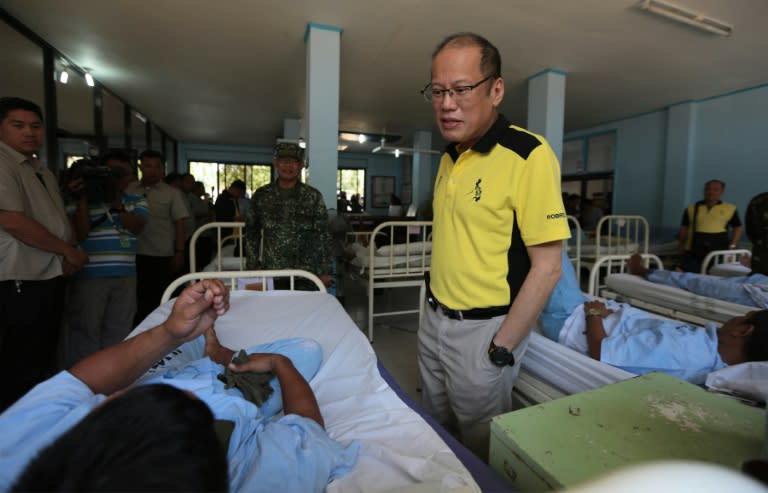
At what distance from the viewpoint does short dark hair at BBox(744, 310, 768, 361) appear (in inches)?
66.2

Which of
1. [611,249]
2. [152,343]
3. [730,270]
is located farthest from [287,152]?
[611,249]

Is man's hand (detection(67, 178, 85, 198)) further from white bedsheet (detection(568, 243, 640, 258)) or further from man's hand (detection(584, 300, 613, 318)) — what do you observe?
white bedsheet (detection(568, 243, 640, 258))

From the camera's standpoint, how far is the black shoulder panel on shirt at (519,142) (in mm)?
1146

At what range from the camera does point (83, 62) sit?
15.5ft

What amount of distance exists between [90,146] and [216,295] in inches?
202

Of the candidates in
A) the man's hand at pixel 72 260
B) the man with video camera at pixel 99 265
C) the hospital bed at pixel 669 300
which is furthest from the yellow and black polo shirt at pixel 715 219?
the man's hand at pixel 72 260

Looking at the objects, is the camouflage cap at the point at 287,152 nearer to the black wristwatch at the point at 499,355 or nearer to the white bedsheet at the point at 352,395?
the white bedsheet at the point at 352,395

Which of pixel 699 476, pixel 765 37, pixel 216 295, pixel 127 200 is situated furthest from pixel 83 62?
pixel 765 37

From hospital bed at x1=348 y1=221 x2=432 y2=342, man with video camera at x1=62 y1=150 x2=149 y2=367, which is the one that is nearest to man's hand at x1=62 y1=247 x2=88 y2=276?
man with video camera at x1=62 y1=150 x2=149 y2=367

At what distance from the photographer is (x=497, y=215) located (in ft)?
3.83

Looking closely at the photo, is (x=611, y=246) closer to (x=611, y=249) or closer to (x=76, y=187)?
(x=611, y=249)

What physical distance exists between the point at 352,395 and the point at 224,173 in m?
11.9

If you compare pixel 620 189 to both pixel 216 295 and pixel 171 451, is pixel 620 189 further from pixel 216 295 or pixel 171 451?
pixel 171 451

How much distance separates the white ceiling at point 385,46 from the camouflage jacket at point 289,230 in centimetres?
189
